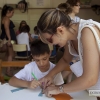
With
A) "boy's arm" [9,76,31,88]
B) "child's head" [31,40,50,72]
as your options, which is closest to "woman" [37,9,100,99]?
"boy's arm" [9,76,31,88]

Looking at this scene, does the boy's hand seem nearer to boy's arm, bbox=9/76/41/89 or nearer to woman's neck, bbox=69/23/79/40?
boy's arm, bbox=9/76/41/89

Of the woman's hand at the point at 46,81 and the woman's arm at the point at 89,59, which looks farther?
the woman's hand at the point at 46,81

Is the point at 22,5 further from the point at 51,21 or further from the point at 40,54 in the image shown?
the point at 51,21

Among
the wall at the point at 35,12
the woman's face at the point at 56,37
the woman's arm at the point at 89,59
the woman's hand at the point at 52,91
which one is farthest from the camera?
the wall at the point at 35,12

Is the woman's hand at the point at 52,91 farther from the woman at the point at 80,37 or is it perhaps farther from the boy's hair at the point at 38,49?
the boy's hair at the point at 38,49

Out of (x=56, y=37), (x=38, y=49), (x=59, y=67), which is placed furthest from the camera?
(x=38, y=49)

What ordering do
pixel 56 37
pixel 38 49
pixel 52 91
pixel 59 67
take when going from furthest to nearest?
pixel 38 49 → pixel 59 67 → pixel 52 91 → pixel 56 37

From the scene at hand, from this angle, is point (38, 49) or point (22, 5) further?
point (22, 5)

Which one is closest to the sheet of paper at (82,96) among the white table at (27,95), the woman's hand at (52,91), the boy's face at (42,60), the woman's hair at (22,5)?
the white table at (27,95)

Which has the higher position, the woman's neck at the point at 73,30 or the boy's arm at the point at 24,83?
the woman's neck at the point at 73,30

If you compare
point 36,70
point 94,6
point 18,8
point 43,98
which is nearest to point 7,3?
point 18,8

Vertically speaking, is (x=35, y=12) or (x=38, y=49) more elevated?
(x=38, y=49)

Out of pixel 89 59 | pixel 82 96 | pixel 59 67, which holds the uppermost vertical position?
pixel 89 59

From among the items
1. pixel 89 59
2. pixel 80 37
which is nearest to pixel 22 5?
pixel 80 37
